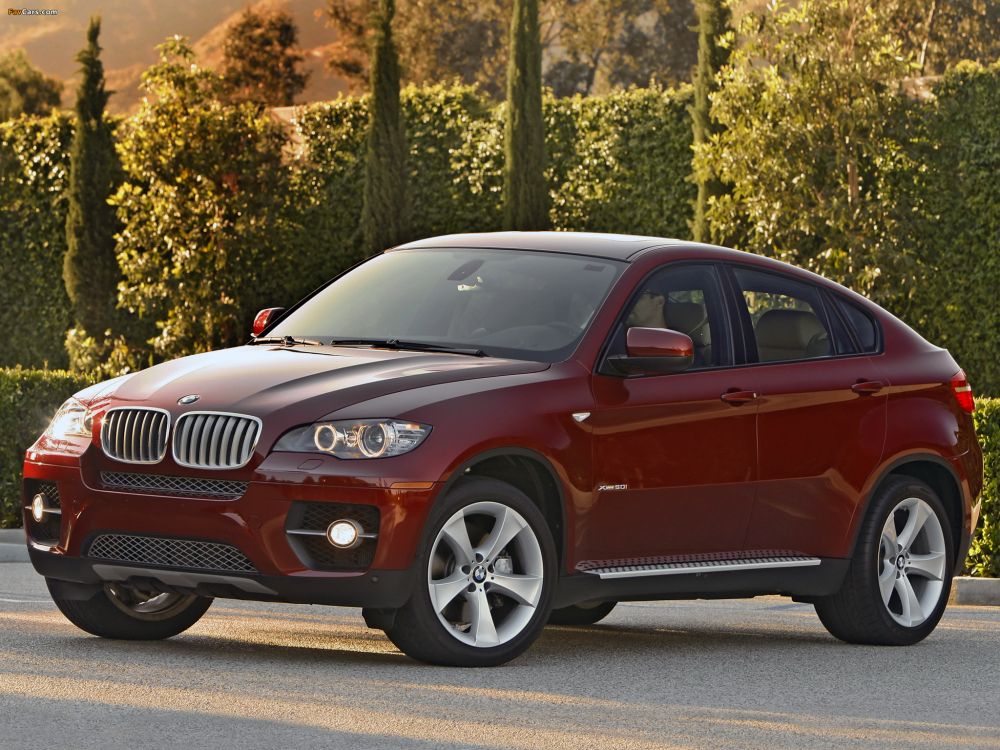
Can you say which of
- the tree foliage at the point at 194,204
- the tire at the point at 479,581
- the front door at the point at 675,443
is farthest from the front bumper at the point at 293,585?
the tree foliage at the point at 194,204

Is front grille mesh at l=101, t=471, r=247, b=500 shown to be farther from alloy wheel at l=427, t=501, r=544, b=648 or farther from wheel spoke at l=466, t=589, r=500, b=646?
wheel spoke at l=466, t=589, r=500, b=646

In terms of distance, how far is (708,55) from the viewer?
2527 centimetres

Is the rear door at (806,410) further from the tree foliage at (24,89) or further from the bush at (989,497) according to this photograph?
the tree foliage at (24,89)

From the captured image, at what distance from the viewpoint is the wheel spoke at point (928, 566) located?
32.2ft

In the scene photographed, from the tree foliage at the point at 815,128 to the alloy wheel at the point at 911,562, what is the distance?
12148 millimetres

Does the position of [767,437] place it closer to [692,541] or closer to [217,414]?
[692,541]

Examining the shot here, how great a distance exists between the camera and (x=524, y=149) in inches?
1038

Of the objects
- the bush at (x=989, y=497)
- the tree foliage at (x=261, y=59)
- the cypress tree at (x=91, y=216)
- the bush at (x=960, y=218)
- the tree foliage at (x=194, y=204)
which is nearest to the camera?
the bush at (x=989, y=497)

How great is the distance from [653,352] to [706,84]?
17273mm

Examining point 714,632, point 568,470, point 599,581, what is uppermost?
point 568,470

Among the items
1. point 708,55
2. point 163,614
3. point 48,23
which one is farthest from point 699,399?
point 48,23

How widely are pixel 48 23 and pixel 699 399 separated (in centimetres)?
8793

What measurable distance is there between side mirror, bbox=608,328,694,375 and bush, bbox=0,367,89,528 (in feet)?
30.4

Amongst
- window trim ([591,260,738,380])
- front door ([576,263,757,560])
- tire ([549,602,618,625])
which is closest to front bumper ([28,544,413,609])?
front door ([576,263,757,560])
